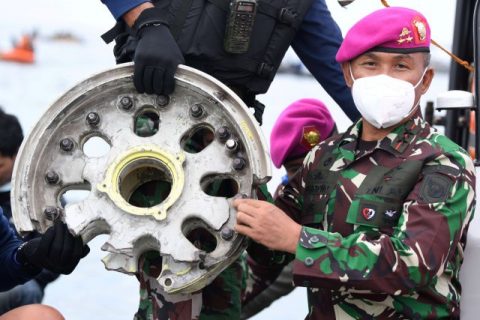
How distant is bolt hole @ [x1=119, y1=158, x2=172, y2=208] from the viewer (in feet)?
8.70

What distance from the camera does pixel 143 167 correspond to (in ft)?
8.86

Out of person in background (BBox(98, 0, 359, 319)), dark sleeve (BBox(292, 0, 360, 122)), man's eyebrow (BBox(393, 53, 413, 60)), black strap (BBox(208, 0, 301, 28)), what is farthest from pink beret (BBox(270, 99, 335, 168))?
man's eyebrow (BBox(393, 53, 413, 60))

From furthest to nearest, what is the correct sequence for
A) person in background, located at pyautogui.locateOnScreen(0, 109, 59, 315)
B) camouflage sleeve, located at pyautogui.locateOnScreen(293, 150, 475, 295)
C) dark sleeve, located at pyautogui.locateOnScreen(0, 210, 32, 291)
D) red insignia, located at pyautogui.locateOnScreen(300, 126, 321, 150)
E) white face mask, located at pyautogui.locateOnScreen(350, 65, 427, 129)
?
person in background, located at pyautogui.locateOnScreen(0, 109, 59, 315)
red insignia, located at pyautogui.locateOnScreen(300, 126, 321, 150)
dark sleeve, located at pyautogui.locateOnScreen(0, 210, 32, 291)
white face mask, located at pyautogui.locateOnScreen(350, 65, 427, 129)
camouflage sleeve, located at pyautogui.locateOnScreen(293, 150, 475, 295)

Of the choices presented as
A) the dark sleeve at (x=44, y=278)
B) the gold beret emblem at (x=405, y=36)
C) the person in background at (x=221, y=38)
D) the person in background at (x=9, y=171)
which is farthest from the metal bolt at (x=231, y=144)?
the dark sleeve at (x=44, y=278)

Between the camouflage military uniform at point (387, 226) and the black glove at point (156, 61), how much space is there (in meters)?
0.52

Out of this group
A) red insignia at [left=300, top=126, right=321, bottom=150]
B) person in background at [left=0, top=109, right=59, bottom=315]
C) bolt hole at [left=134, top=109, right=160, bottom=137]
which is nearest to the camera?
bolt hole at [left=134, top=109, right=160, bottom=137]

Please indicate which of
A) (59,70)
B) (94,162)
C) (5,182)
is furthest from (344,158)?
(59,70)

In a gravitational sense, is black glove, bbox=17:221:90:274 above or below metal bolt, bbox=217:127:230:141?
below

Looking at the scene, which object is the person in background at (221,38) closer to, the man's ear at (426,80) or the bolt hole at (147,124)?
the bolt hole at (147,124)

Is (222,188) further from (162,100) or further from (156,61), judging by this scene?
(156,61)

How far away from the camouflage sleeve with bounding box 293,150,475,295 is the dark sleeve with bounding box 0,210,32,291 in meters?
1.05

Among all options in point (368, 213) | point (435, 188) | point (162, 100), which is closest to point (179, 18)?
point (162, 100)

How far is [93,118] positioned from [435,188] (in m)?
1.00

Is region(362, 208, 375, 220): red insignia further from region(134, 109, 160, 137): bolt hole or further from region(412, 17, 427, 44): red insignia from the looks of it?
region(134, 109, 160, 137): bolt hole
